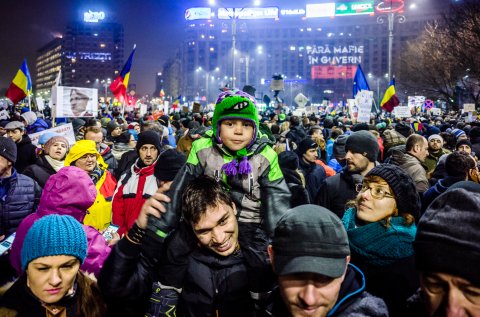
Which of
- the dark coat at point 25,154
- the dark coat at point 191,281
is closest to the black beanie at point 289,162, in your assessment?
the dark coat at point 191,281

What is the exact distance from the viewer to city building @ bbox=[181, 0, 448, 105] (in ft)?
392

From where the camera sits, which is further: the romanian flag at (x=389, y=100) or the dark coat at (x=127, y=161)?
the romanian flag at (x=389, y=100)

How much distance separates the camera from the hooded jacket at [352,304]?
1.99 m

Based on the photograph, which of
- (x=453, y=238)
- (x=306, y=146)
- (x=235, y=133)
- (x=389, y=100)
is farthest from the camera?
(x=389, y=100)

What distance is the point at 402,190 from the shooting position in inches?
115

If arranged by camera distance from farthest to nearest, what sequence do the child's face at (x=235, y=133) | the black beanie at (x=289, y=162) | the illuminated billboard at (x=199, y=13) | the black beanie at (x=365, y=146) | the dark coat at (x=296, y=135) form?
the illuminated billboard at (x=199, y=13)
the dark coat at (x=296, y=135)
the black beanie at (x=289, y=162)
the black beanie at (x=365, y=146)
the child's face at (x=235, y=133)

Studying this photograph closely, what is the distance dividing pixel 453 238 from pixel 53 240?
2.20 m

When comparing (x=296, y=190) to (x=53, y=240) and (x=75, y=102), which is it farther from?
(x=75, y=102)

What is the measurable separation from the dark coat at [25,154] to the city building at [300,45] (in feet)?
344

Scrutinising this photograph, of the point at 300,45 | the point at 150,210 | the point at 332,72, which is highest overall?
the point at 300,45

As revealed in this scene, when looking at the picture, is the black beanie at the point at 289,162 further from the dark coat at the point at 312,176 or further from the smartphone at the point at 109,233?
the smartphone at the point at 109,233

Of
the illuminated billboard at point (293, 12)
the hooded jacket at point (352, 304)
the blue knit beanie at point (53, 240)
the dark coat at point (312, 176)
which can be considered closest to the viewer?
the hooded jacket at point (352, 304)

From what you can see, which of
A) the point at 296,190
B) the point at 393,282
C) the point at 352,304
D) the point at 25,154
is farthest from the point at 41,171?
the point at 352,304

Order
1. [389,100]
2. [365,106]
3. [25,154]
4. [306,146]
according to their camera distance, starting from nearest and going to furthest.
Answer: [306,146] → [25,154] → [365,106] → [389,100]
